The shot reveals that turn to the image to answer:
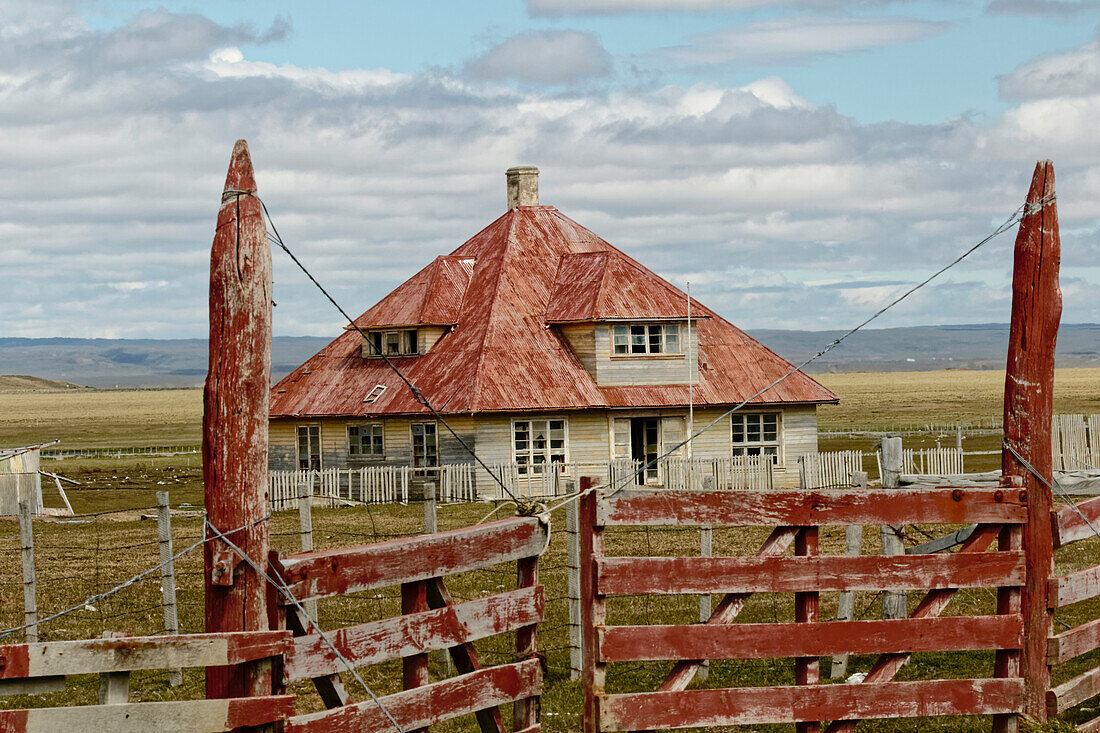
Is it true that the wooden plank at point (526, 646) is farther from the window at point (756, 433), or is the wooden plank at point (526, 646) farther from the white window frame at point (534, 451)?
the window at point (756, 433)

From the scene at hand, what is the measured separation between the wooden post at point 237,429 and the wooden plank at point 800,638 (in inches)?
89.9

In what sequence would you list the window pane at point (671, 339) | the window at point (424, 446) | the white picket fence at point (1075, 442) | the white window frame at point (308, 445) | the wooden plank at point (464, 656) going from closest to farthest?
the wooden plank at point (464, 656) < the white picket fence at point (1075, 442) < the window at point (424, 446) < the window pane at point (671, 339) < the white window frame at point (308, 445)

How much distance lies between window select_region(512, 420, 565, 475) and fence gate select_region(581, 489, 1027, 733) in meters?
26.8

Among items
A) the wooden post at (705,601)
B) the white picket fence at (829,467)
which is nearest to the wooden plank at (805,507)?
the wooden post at (705,601)

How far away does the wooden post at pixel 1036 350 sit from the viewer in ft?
30.2

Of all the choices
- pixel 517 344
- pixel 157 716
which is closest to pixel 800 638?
pixel 157 716

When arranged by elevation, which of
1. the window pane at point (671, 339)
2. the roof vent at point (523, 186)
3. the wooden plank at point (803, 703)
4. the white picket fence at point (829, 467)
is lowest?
the white picket fence at point (829, 467)

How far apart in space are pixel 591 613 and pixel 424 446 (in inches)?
1109

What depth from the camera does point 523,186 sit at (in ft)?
138

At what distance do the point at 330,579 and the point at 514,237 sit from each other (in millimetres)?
34051

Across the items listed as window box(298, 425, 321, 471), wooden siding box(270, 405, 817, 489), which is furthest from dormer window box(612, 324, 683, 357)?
window box(298, 425, 321, 471)

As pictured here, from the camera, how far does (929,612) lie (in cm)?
880

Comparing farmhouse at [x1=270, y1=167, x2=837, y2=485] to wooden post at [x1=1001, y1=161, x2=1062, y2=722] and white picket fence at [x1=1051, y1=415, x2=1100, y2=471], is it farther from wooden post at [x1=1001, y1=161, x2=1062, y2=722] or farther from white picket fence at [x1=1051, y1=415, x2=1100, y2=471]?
wooden post at [x1=1001, y1=161, x2=1062, y2=722]

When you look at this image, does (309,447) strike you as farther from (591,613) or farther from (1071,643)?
(591,613)
